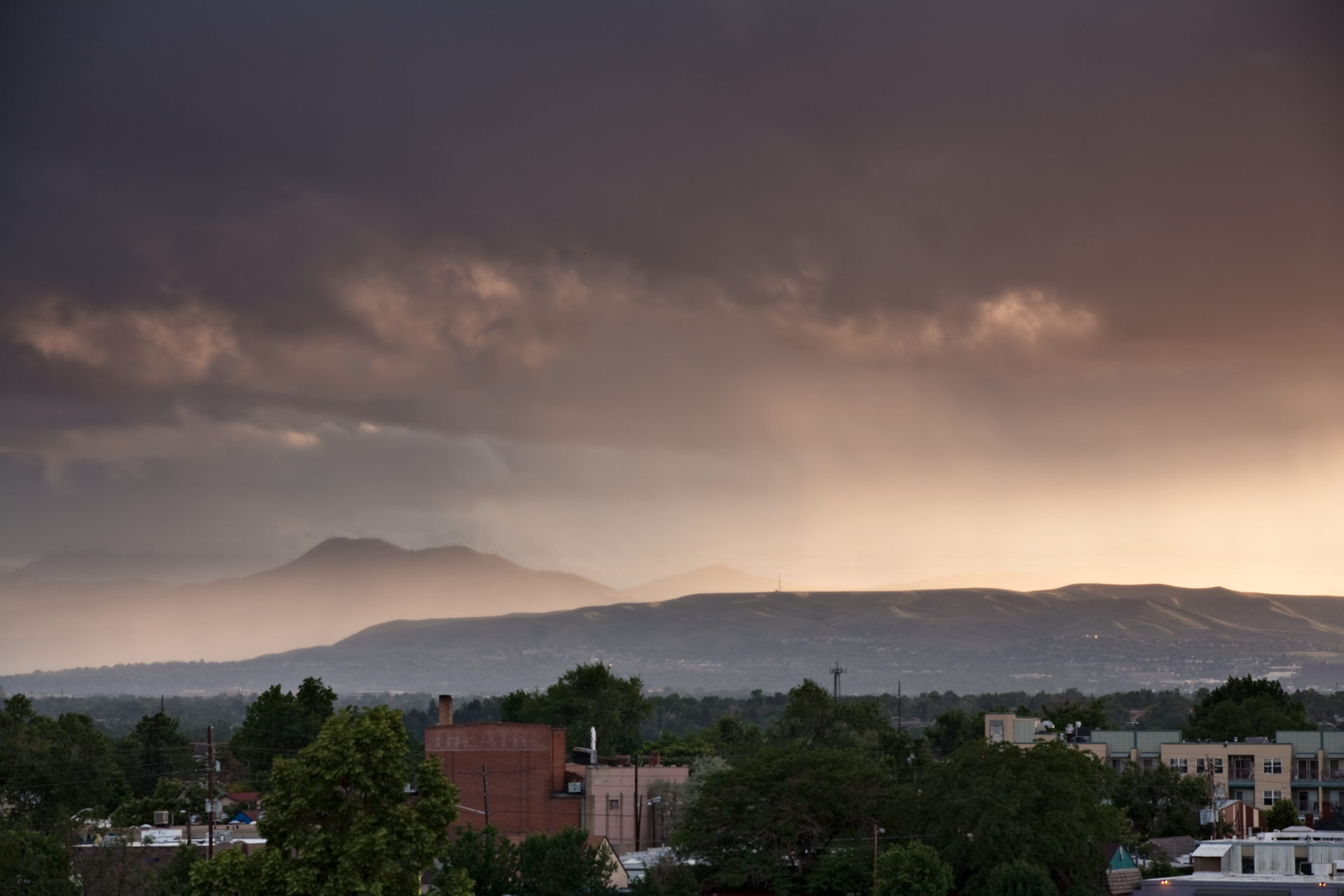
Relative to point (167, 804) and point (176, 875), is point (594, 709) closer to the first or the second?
point (167, 804)

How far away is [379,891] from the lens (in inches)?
2085

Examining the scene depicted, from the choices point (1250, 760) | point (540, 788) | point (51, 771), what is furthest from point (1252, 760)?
point (51, 771)

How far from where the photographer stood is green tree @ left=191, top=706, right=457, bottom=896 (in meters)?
53.6

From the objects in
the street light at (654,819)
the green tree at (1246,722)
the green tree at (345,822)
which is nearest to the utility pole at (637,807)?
the street light at (654,819)

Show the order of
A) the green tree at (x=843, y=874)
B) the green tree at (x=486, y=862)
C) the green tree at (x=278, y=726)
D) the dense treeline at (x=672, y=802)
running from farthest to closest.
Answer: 1. the green tree at (x=278, y=726)
2. the green tree at (x=843, y=874)
3. the green tree at (x=486, y=862)
4. the dense treeline at (x=672, y=802)

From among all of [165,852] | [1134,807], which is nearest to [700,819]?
[165,852]

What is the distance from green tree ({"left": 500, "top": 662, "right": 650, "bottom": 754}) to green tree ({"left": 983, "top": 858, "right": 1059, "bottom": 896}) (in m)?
96.0

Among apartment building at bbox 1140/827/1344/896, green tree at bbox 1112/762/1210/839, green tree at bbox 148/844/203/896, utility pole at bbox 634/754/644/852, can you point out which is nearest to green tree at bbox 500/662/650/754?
utility pole at bbox 634/754/644/852

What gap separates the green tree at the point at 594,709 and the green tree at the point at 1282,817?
73.0 meters

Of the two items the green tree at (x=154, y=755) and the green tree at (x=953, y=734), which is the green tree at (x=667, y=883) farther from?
the green tree at (x=953, y=734)

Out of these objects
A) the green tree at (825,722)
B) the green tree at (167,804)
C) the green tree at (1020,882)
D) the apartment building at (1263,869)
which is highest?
the green tree at (825,722)

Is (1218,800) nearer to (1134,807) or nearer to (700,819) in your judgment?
(1134,807)

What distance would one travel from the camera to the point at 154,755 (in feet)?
595

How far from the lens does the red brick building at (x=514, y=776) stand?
117 m
